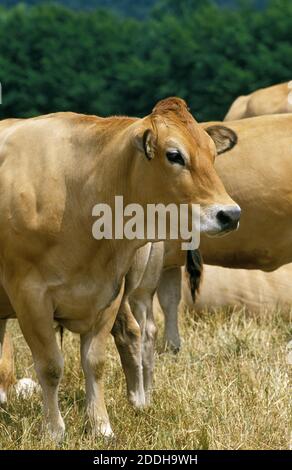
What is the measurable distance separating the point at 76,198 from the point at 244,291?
3729 millimetres

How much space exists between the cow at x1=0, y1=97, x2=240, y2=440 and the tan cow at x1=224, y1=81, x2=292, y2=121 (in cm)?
445

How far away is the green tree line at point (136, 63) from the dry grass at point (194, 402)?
12005 mm

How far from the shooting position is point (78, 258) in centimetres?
540

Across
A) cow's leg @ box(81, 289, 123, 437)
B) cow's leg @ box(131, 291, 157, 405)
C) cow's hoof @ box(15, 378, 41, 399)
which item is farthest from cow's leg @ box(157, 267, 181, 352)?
cow's leg @ box(81, 289, 123, 437)

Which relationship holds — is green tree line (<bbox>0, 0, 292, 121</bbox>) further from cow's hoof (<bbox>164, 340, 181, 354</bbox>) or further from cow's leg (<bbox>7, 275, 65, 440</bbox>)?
cow's leg (<bbox>7, 275, 65, 440</bbox>)

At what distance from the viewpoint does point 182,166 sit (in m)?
5.11

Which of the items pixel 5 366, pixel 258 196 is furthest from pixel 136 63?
pixel 5 366

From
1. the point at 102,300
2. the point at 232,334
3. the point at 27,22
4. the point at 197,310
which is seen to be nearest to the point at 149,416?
the point at 102,300

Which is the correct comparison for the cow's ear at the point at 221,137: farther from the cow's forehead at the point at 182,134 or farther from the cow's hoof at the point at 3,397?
the cow's hoof at the point at 3,397

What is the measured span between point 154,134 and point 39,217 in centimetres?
64

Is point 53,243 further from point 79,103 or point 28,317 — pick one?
point 79,103

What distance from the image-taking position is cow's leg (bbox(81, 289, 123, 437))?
573 cm

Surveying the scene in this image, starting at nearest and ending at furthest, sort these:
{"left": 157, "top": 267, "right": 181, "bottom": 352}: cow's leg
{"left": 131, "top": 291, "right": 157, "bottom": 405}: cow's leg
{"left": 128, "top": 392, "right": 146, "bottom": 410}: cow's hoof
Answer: {"left": 128, "top": 392, "right": 146, "bottom": 410}: cow's hoof < {"left": 131, "top": 291, "right": 157, "bottom": 405}: cow's leg < {"left": 157, "top": 267, "right": 181, "bottom": 352}: cow's leg

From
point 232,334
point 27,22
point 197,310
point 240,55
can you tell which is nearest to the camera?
point 232,334
